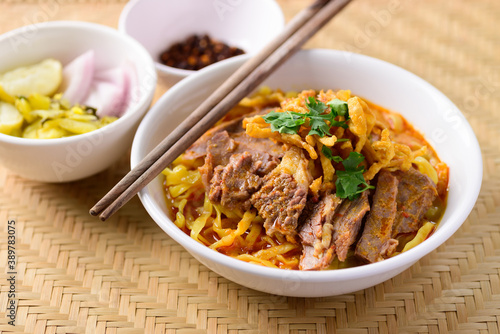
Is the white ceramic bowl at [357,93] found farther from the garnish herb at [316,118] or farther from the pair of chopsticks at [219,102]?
the garnish herb at [316,118]

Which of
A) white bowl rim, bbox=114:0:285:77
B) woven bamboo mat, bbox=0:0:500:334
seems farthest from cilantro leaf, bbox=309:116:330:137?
white bowl rim, bbox=114:0:285:77

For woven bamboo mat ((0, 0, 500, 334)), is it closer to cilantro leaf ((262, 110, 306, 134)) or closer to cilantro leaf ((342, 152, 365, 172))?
cilantro leaf ((342, 152, 365, 172))

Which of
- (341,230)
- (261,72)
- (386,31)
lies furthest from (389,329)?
(386,31)

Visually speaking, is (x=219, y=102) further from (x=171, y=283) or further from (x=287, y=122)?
(x=171, y=283)

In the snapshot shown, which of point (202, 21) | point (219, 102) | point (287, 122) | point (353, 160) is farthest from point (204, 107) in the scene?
point (202, 21)

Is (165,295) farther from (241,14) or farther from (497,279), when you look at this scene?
(241,14)

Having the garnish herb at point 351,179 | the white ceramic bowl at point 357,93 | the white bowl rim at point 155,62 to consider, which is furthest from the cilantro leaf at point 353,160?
the white bowl rim at point 155,62
